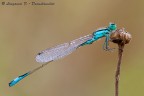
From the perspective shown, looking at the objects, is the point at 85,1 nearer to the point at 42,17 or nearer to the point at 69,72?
the point at 42,17

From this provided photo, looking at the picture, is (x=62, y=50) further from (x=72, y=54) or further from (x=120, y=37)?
(x=72, y=54)

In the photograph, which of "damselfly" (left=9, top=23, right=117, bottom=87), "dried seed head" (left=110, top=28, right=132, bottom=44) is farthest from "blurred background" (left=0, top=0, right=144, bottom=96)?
"dried seed head" (left=110, top=28, right=132, bottom=44)

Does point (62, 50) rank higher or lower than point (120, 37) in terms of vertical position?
lower

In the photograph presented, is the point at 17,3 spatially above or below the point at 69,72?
above

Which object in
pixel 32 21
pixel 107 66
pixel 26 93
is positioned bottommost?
pixel 26 93

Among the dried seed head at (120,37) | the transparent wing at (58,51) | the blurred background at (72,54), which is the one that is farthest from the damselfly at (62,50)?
the blurred background at (72,54)

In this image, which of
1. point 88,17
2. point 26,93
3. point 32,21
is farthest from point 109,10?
point 26,93

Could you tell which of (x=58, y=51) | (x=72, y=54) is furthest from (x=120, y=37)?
(x=72, y=54)

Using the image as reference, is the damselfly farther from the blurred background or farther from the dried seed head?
the blurred background

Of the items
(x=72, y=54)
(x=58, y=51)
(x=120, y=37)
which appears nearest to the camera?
(x=120, y=37)
